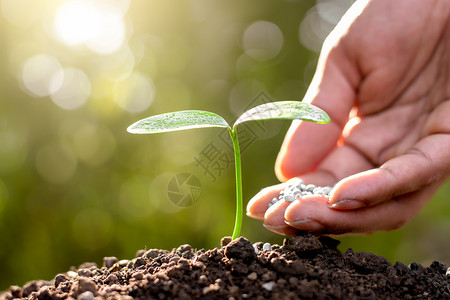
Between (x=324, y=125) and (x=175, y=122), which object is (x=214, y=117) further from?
(x=324, y=125)

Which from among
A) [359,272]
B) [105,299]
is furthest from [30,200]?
[359,272]

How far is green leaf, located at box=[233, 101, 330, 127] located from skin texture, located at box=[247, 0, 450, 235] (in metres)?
0.64

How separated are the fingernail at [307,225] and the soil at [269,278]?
2.0 inches

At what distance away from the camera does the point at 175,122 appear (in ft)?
3.76

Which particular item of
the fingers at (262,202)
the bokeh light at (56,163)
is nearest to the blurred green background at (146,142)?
the bokeh light at (56,163)

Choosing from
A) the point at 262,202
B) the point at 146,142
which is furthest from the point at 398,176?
the point at 146,142

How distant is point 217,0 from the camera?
4043 millimetres

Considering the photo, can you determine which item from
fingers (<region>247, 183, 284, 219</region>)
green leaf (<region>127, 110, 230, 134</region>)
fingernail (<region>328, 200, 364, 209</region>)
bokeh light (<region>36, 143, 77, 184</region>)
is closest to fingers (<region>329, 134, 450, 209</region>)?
fingernail (<region>328, 200, 364, 209</region>)

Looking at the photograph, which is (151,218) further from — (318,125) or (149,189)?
(318,125)

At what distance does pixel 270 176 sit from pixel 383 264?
2467 mm

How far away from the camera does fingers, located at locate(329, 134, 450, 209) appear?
1.33m

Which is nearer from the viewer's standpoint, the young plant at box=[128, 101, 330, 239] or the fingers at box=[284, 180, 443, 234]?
the young plant at box=[128, 101, 330, 239]

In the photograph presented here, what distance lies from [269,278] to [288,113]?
0.45 metres

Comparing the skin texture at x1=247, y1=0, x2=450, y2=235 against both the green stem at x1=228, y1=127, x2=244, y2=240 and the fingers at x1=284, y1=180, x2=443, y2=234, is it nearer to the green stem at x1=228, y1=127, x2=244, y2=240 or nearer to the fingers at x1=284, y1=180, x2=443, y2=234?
the fingers at x1=284, y1=180, x2=443, y2=234
